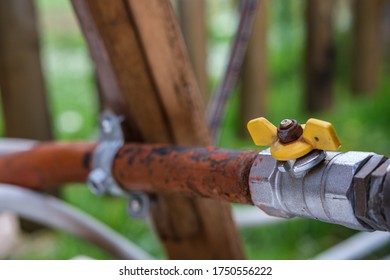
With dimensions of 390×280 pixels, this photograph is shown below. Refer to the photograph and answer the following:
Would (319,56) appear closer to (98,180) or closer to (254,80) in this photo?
(254,80)

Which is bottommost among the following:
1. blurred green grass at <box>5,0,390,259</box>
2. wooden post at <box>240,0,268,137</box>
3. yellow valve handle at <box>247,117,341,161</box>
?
blurred green grass at <box>5,0,390,259</box>

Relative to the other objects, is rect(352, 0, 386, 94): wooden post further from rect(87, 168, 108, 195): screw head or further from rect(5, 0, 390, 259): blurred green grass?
rect(87, 168, 108, 195): screw head

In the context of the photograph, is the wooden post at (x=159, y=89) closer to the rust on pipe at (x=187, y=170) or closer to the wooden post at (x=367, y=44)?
the rust on pipe at (x=187, y=170)

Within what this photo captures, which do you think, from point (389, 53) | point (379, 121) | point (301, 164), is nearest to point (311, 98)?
point (379, 121)

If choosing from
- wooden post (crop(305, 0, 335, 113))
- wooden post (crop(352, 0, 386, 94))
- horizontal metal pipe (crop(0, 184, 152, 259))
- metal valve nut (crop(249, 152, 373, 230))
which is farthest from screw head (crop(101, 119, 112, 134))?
wooden post (crop(352, 0, 386, 94))

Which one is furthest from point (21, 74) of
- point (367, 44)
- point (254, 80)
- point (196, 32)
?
point (367, 44)

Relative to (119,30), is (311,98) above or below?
below

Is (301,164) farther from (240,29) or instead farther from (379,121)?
(379,121)
